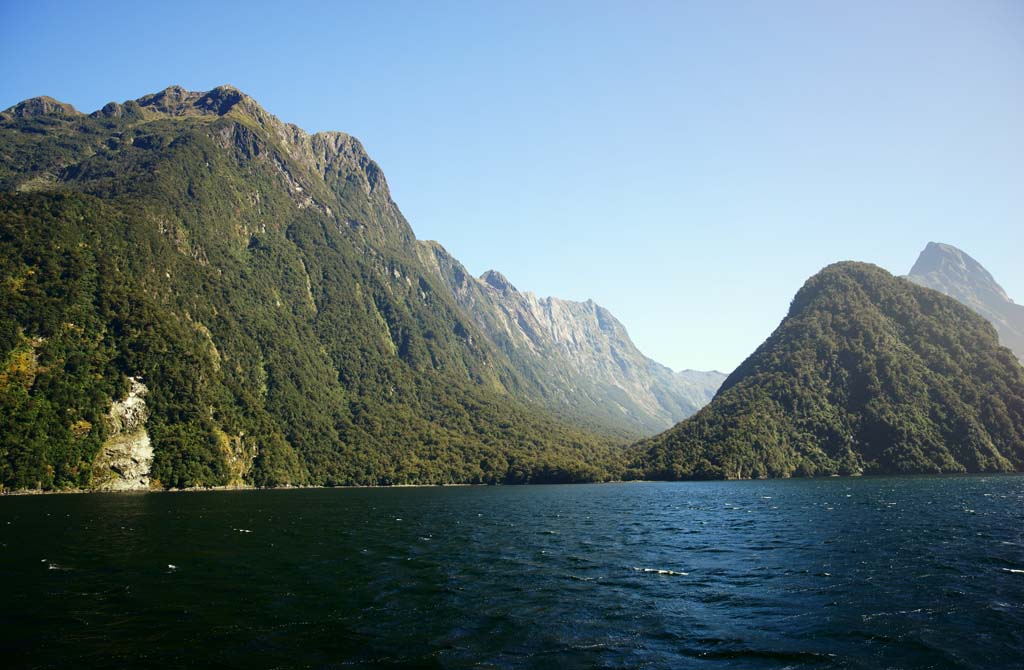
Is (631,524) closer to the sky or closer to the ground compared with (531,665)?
closer to the ground

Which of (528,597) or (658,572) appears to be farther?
(658,572)

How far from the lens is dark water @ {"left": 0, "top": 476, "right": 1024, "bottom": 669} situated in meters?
28.4

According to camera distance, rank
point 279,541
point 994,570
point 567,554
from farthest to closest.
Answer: point 279,541
point 567,554
point 994,570

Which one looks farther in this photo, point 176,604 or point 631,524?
point 631,524

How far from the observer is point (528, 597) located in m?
41.0

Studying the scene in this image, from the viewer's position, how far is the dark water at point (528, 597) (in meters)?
28.4

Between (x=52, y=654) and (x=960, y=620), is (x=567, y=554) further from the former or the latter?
(x=52, y=654)

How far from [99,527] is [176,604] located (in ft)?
203

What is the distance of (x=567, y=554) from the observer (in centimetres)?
6103

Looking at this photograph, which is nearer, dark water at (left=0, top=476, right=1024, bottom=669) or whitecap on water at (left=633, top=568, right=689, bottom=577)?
dark water at (left=0, top=476, right=1024, bottom=669)

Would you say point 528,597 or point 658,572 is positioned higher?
point 528,597

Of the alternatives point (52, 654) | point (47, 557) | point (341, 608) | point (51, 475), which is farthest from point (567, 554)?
point (51, 475)

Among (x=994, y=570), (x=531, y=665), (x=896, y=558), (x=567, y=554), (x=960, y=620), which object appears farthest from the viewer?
(x=567, y=554)

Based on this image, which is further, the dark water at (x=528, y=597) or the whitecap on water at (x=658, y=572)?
the whitecap on water at (x=658, y=572)
